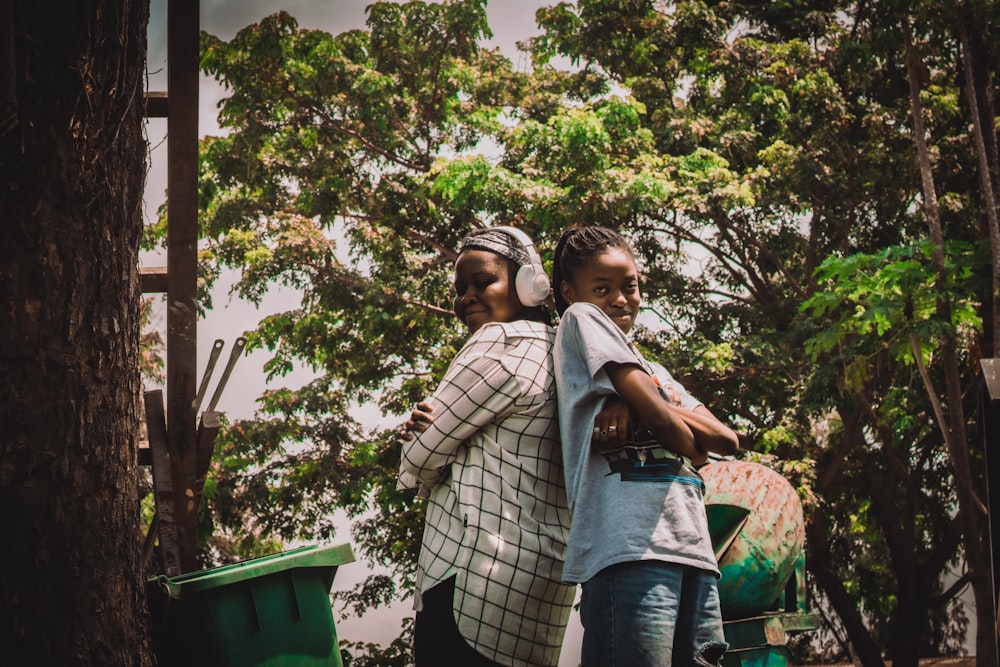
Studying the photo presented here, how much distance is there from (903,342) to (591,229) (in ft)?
21.5

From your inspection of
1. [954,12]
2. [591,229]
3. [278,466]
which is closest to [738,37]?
[954,12]

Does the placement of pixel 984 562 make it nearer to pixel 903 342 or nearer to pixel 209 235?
pixel 903 342

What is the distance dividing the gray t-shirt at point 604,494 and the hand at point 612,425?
27 millimetres

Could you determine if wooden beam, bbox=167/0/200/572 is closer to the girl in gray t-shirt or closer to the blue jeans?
the girl in gray t-shirt

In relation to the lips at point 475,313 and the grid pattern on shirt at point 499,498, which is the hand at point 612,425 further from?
the lips at point 475,313

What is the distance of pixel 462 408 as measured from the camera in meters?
2.18

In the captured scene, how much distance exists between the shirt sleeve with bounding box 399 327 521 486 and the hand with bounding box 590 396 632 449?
23 centimetres

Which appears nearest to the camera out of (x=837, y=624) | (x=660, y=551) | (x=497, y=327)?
(x=660, y=551)

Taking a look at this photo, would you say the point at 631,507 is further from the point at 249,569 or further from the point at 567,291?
the point at 249,569

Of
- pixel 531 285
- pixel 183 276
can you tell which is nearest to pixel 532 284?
pixel 531 285

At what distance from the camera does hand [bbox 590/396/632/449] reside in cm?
198

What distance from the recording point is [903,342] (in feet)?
27.0

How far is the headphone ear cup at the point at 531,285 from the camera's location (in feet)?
7.94

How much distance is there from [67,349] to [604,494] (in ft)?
4.28
